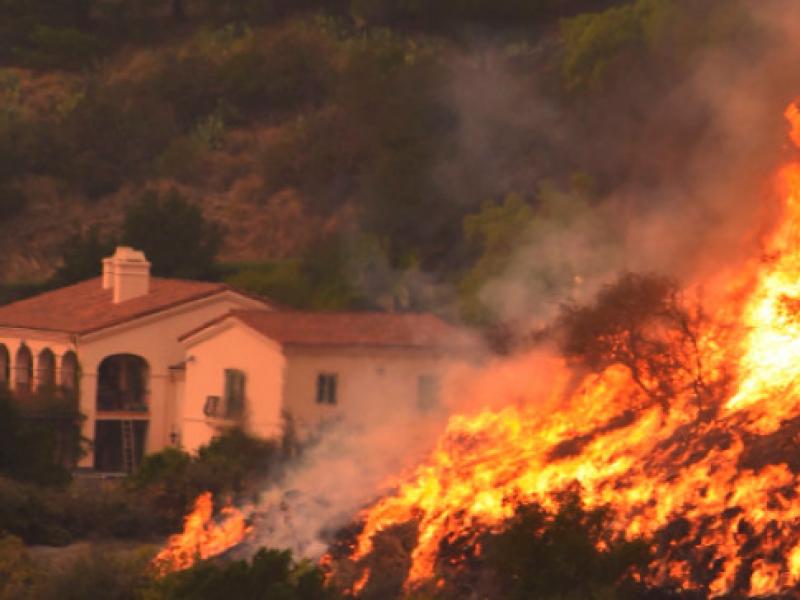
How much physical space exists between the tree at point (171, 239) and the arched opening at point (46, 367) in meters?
10.1

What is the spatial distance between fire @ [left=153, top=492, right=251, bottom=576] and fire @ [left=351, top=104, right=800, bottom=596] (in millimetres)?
1910

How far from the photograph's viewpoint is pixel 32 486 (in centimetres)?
3294

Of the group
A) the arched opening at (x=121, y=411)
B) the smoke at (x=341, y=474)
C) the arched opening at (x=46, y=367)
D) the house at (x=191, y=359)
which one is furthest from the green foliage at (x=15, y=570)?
the arched opening at (x=46, y=367)

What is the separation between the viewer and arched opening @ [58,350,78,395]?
157ft

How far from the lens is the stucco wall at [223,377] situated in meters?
42.4

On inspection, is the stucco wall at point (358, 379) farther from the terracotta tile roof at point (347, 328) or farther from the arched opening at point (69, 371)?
the arched opening at point (69, 371)

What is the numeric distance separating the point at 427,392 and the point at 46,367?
15.6 m

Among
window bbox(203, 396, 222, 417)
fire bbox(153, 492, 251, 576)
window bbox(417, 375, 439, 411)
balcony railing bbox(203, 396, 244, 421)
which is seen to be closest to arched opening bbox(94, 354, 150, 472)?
window bbox(203, 396, 222, 417)

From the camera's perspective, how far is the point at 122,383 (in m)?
49.4

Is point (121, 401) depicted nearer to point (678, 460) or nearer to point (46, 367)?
point (46, 367)

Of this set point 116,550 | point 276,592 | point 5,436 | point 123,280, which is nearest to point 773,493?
point 276,592

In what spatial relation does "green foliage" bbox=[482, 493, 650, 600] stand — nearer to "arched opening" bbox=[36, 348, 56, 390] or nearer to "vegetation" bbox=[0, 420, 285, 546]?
"vegetation" bbox=[0, 420, 285, 546]

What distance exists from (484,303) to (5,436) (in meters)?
9.23

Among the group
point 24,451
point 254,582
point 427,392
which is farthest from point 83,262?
point 254,582
